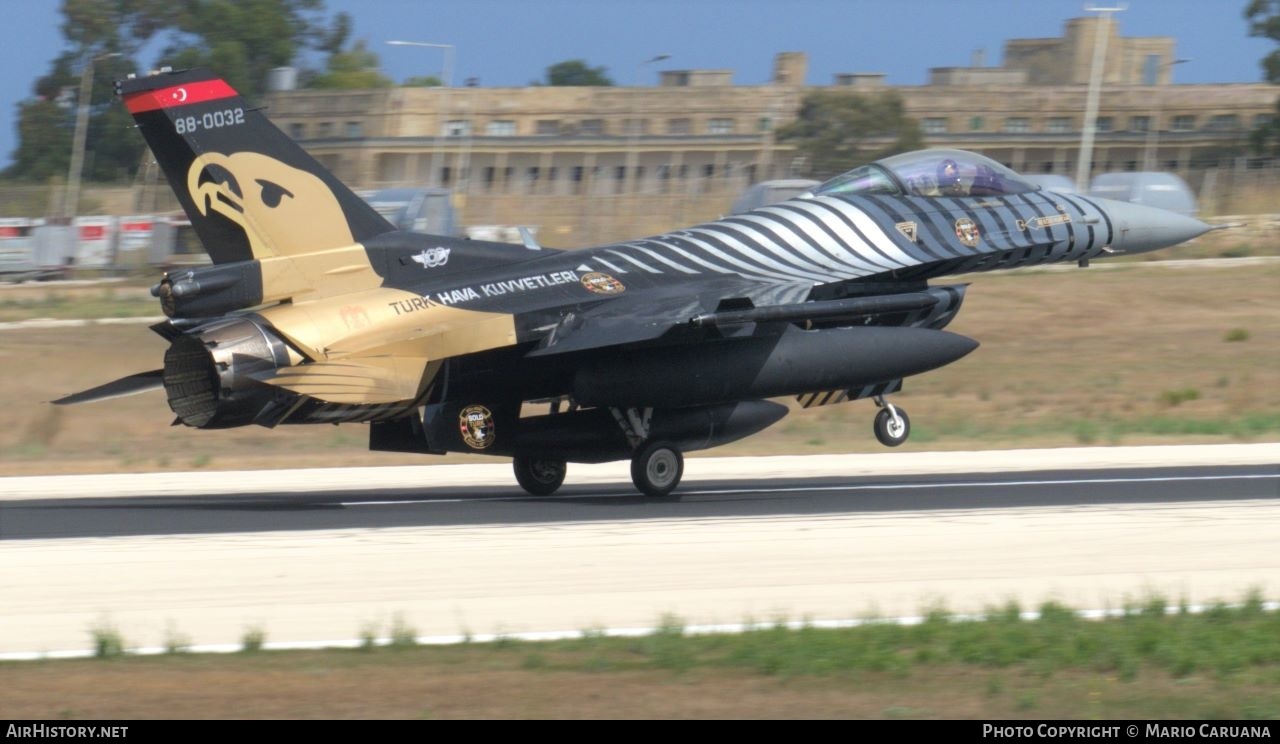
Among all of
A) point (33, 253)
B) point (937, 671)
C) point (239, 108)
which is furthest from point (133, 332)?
point (937, 671)

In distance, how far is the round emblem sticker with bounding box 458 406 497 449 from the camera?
51.8ft

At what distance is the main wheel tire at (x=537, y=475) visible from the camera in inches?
676

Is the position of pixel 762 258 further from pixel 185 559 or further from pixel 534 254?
pixel 185 559

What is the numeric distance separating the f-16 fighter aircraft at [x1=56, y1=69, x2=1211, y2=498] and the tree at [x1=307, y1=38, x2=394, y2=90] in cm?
8910

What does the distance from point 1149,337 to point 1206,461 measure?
47.7ft

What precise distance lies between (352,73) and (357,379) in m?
93.6

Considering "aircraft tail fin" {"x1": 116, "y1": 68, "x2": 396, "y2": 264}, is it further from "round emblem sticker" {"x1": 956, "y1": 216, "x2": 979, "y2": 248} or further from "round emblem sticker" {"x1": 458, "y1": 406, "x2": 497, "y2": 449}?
"round emblem sticker" {"x1": 956, "y1": 216, "x2": 979, "y2": 248}

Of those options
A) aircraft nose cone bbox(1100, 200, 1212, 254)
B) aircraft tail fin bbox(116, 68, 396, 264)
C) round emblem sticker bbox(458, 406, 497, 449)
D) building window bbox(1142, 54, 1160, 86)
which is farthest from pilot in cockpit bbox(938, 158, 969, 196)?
building window bbox(1142, 54, 1160, 86)

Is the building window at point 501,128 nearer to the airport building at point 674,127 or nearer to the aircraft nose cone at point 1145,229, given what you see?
the airport building at point 674,127

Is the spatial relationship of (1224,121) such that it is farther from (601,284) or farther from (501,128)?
(601,284)

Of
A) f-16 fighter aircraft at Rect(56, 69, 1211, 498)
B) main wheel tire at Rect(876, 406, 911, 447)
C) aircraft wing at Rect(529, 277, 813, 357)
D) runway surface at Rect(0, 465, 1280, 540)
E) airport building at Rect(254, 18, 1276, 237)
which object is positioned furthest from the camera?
airport building at Rect(254, 18, 1276, 237)

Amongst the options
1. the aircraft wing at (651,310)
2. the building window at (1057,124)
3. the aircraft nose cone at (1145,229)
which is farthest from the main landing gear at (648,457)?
the building window at (1057,124)

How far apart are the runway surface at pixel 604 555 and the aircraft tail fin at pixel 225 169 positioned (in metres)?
2.66

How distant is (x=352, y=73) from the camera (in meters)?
105
